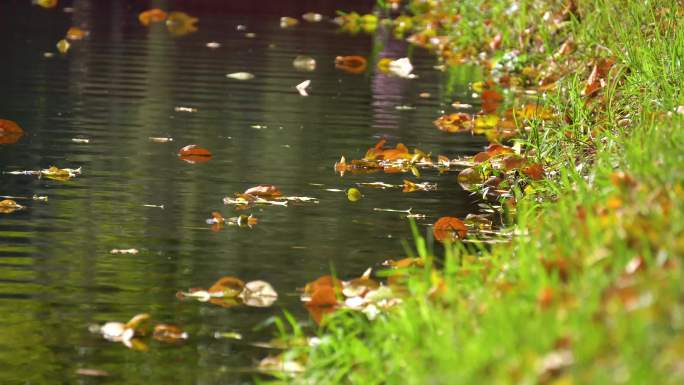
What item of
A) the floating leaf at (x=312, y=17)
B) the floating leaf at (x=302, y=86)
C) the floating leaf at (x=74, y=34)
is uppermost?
the floating leaf at (x=302, y=86)


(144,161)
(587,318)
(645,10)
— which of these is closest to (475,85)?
(645,10)

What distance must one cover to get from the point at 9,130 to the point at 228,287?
13.1 feet

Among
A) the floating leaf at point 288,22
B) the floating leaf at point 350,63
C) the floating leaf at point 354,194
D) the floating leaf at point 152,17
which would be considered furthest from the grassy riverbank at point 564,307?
the floating leaf at point 288,22

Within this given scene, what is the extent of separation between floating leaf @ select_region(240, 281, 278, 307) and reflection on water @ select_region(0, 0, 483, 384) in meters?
0.05

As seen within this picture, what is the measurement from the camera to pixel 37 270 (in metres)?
5.26

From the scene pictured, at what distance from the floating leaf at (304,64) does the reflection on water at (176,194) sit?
12 centimetres

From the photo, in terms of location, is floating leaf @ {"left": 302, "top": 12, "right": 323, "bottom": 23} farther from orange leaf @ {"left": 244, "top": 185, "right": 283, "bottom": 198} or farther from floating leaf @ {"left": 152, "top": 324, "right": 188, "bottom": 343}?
floating leaf @ {"left": 152, "top": 324, "right": 188, "bottom": 343}

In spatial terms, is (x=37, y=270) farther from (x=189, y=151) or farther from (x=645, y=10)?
(x=645, y=10)

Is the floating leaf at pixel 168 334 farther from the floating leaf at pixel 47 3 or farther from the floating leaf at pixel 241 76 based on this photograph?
the floating leaf at pixel 47 3

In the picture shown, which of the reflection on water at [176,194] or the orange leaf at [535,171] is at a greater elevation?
the orange leaf at [535,171]

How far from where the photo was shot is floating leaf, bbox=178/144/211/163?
796cm

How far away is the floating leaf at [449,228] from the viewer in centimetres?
608

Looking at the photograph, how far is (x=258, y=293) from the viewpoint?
197 inches

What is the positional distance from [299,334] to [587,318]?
1343mm
